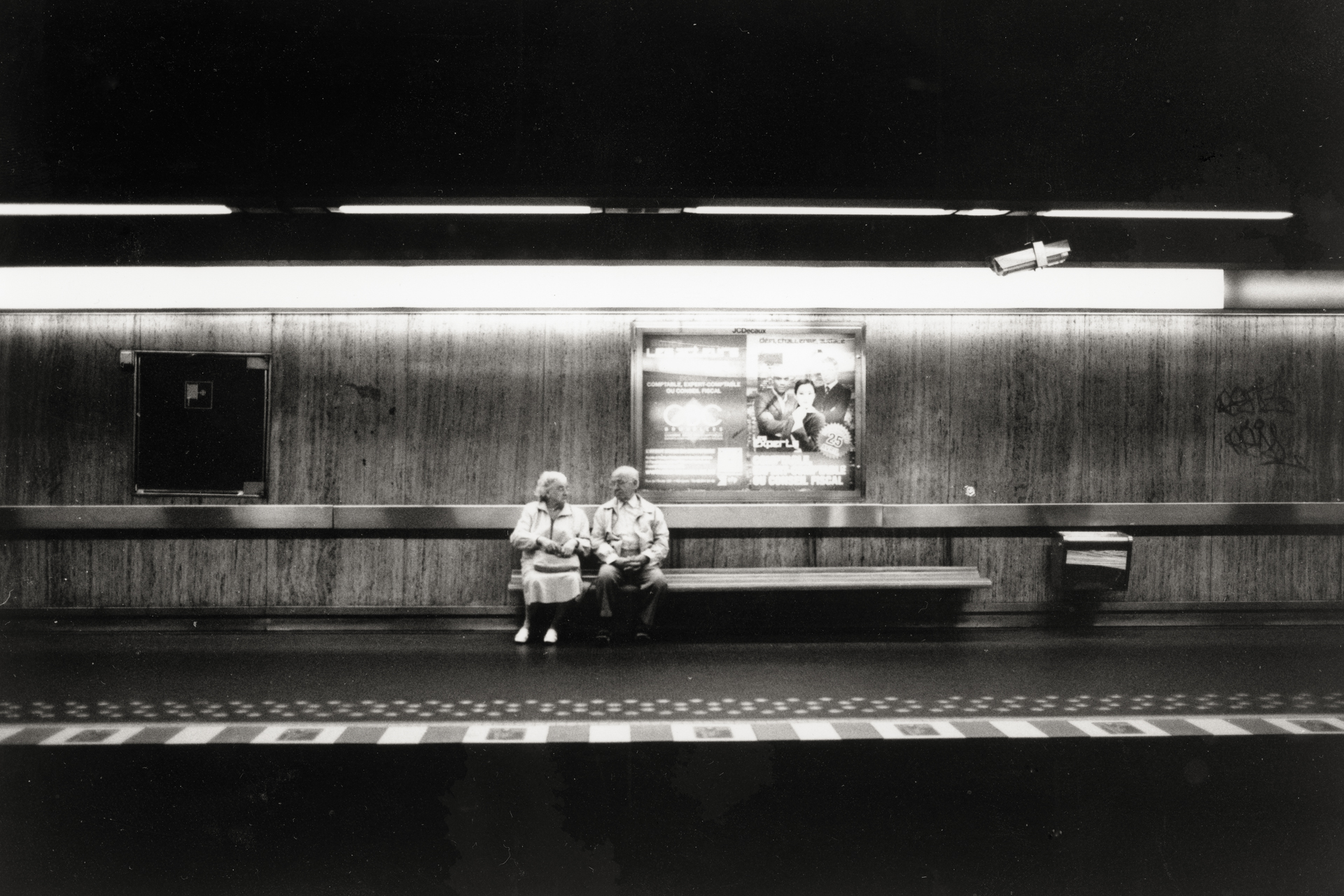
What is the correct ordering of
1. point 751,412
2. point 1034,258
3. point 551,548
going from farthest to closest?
point 751,412 → point 551,548 → point 1034,258

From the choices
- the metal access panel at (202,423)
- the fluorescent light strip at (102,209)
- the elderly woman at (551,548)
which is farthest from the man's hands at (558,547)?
the fluorescent light strip at (102,209)

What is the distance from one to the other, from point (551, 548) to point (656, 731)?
2.56 meters

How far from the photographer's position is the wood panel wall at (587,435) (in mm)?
7348

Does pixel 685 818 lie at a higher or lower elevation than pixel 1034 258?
lower

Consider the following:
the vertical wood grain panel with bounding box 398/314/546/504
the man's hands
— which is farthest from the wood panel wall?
the man's hands

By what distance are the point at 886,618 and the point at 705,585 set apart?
1.60m

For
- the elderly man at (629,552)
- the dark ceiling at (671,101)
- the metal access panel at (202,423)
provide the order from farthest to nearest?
the metal access panel at (202,423) → the elderly man at (629,552) → the dark ceiling at (671,101)

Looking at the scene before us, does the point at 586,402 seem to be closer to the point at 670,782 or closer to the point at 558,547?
the point at 558,547

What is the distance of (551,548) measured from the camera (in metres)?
6.70

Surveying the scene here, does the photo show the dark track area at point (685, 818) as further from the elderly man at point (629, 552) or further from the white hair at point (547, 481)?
the white hair at point (547, 481)

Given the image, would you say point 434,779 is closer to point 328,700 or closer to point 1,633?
point 328,700

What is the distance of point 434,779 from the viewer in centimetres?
380

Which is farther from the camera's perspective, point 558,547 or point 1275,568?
point 1275,568

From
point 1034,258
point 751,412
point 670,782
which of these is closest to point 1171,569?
point 1034,258
